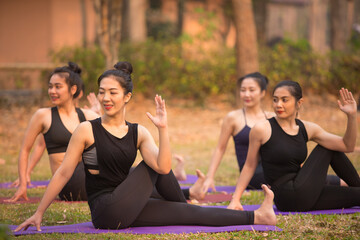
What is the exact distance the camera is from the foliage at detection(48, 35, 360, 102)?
1378 centimetres

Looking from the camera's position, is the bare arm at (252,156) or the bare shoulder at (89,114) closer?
the bare arm at (252,156)

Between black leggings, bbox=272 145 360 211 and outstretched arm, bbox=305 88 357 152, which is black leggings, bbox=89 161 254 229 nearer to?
black leggings, bbox=272 145 360 211

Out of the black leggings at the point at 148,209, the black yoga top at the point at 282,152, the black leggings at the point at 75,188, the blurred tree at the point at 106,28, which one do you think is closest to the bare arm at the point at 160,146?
the black leggings at the point at 148,209

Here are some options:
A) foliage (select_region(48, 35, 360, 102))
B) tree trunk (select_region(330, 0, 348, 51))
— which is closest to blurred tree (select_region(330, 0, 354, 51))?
tree trunk (select_region(330, 0, 348, 51))

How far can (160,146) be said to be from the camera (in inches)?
163

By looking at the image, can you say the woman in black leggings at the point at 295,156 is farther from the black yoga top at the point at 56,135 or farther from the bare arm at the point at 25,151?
the bare arm at the point at 25,151

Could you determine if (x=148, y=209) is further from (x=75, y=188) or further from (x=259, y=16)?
(x=259, y=16)

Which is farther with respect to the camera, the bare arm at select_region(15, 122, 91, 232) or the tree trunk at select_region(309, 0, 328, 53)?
the tree trunk at select_region(309, 0, 328, 53)

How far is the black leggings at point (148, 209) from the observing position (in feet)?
14.1

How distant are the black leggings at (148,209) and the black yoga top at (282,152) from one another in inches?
31.8

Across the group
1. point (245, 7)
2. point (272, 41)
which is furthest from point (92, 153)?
point (272, 41)


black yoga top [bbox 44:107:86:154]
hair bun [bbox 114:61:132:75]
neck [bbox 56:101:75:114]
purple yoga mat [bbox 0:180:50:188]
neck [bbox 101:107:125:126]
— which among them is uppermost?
hair bun [bbox 114:61:132:75]

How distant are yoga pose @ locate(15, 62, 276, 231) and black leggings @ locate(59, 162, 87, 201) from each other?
138 centimetres

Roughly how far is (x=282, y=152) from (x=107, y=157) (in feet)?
5.90
